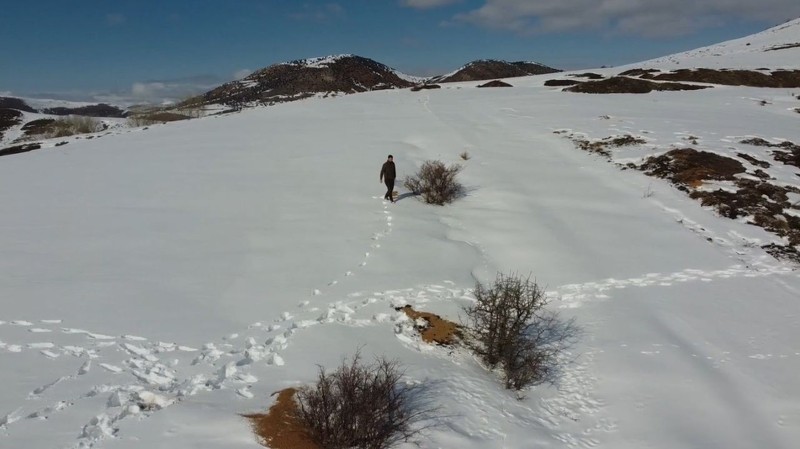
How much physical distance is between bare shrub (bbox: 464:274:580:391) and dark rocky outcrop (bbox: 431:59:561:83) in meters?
127

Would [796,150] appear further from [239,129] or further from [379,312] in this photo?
[239,129]

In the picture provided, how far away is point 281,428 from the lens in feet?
15.5

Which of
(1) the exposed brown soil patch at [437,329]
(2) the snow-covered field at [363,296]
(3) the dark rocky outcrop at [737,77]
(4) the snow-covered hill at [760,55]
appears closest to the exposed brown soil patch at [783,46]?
(4) the snow-covered hill at [760,55]

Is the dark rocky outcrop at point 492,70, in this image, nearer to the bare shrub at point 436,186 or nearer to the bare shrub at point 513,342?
the bare shrub at point 436,186

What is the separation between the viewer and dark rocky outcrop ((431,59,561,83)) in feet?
438

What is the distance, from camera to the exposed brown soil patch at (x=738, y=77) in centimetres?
3600

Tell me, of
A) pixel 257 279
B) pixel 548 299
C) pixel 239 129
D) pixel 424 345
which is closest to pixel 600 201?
pixel 548 299

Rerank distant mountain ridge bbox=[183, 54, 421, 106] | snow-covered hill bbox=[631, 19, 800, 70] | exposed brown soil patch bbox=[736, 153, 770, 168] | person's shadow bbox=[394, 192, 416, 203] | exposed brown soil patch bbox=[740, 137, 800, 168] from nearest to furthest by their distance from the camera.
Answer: person's shadow bbox=[394, 192, 416, 203], exposed brown soil patch bbox=[736, 153, 770, 168], exposed brown soil patch bbox=[740, 137, 800, 168], snow-covered hill bbox=[631, 19, 800, 70], distant mountain ridge bbox=[183, 54, 421, 106]

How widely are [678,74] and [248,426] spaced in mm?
47678

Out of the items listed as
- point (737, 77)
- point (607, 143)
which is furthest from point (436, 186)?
point (737, 77)

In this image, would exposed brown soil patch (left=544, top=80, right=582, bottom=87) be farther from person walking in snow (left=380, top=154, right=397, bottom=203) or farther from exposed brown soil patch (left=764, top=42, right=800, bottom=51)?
person walking in snow (left=380, top=154, right=397, bottom=203)

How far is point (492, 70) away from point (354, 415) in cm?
15124

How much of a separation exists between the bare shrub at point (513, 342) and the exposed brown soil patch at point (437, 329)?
10.2 inches

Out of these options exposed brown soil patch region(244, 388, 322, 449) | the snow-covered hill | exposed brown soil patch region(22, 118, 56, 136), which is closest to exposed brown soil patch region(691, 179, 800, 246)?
exposed brown soil patch region(244, 388, 322, 449)
